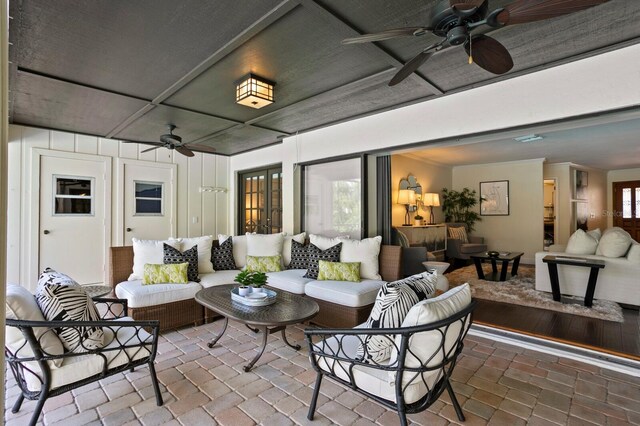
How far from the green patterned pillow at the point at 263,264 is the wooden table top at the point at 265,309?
3.54 feet

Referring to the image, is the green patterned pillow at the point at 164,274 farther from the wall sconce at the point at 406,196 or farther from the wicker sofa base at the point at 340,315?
the wall sconce at the point at 406,196

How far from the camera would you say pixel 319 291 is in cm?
366

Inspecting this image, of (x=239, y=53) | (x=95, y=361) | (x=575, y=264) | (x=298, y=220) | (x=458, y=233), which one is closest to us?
(x=95, y=361)

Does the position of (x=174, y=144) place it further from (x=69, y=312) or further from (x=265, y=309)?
(x=69, y=312)

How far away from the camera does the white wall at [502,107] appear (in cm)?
257

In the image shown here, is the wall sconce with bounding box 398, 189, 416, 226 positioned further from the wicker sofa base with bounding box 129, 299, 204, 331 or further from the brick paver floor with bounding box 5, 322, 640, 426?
the wicker sofa base with bounding box 129, 299, 204, 331

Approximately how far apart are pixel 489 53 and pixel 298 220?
13.2 ft

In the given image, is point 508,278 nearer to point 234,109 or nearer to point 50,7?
point 234,109

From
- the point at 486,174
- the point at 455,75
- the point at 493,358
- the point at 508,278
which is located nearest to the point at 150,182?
the point at 455,75

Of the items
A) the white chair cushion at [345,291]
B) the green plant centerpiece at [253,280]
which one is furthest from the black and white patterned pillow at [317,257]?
the green plant centerpiece at [253,280]

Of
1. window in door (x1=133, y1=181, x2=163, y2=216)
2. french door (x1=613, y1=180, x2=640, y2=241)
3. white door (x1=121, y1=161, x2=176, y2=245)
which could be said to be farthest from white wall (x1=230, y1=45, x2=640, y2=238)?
french door (x1=613, y1=180, x2=640, y2=241)

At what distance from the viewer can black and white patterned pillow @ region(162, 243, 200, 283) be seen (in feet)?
12.7

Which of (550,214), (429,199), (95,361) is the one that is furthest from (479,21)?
(550,214)

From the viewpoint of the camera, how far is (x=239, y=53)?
2594 millimetres
